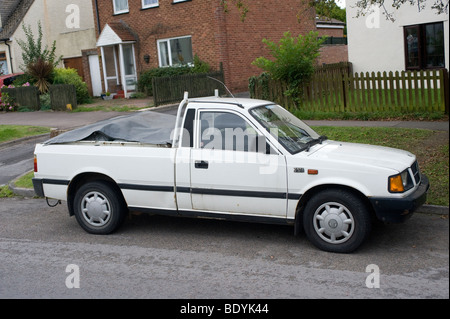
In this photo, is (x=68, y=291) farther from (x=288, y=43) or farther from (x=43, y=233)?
(x=288, y=43)

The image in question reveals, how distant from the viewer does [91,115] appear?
66.8ft

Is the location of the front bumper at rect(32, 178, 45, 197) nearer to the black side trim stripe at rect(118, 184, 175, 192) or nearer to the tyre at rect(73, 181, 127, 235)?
the tyre at rect(73, 181, 127, 235)

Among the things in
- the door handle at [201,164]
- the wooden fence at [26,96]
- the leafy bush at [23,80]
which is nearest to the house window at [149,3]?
the leafy bush at [23,80]

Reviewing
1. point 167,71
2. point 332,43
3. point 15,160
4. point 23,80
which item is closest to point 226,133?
point 15,160

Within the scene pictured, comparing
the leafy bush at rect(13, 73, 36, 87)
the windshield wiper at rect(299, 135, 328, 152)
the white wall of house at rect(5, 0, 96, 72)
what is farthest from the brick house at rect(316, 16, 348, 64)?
the windshield wiper at rect(299, 135, 328, 152)

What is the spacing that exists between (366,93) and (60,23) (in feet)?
74.1

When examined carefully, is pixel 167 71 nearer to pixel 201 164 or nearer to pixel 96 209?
pixel 96 209

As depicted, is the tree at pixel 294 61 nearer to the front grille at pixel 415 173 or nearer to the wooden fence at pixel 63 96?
the front grille at pixel 415 173

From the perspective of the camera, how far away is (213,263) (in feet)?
19.8

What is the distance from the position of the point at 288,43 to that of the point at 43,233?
31.7 ft

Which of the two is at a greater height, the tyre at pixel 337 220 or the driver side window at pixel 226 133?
the driver side window at pixel 226 133

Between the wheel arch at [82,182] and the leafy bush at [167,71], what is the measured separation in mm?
17266

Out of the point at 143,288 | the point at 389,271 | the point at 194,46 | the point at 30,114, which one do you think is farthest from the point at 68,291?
the point at 194,46

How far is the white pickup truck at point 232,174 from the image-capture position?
6016 mm
